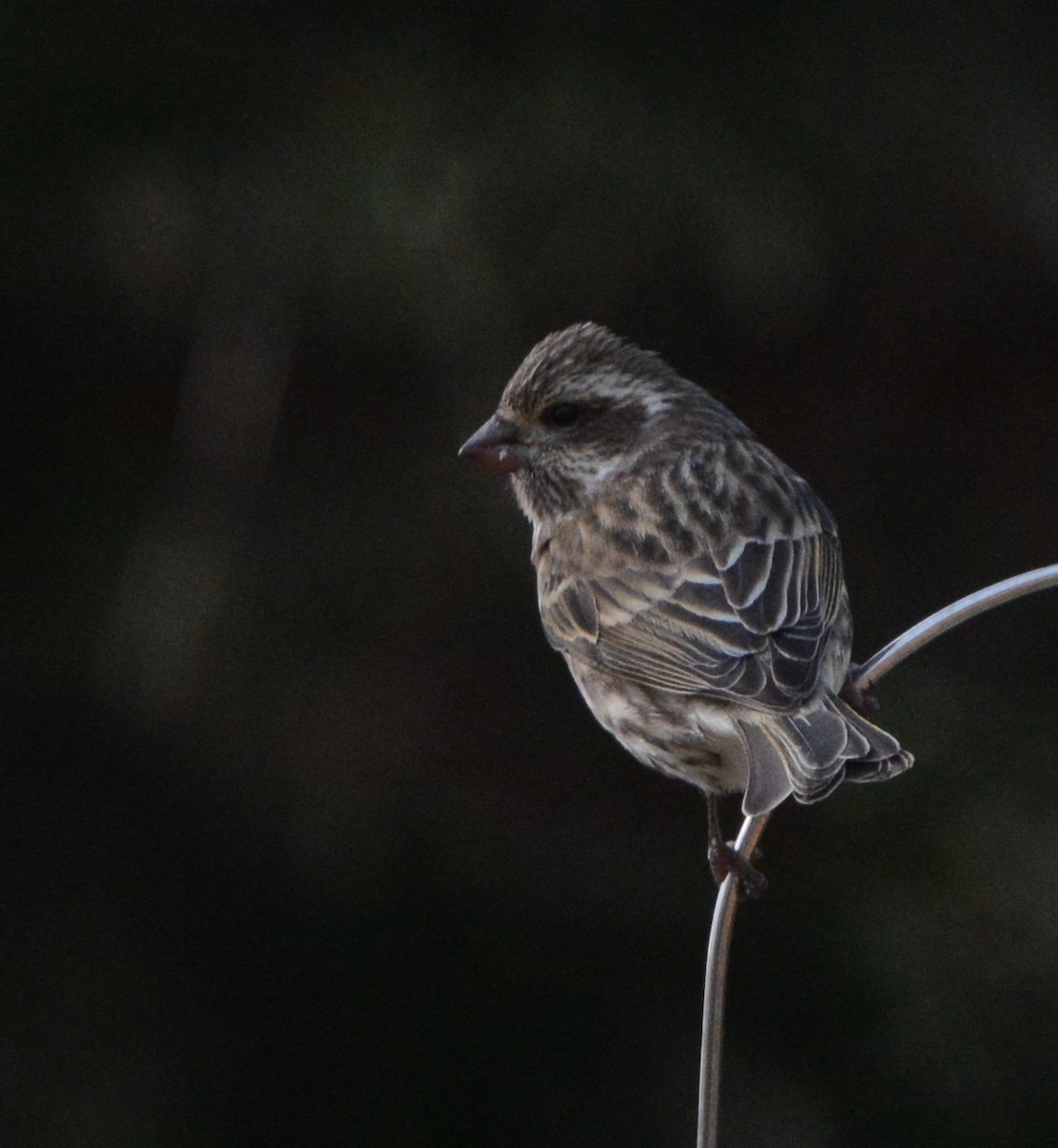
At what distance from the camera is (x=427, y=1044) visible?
7.77m

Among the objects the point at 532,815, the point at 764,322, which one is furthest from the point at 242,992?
the point at 764,322

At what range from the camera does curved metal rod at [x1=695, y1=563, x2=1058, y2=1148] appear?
325 cm

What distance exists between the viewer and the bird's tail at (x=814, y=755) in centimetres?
381

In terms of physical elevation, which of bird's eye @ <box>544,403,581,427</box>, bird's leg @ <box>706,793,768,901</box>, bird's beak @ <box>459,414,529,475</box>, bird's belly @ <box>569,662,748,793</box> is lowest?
bird's leg @ <box>706,793,768,901</box>

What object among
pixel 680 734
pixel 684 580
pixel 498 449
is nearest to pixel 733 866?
pixel 680 734

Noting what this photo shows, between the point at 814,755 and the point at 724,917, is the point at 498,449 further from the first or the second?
the point at 724,917

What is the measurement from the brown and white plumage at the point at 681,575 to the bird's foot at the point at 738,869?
0.19 metres

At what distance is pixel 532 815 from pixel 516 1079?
96 centimetres

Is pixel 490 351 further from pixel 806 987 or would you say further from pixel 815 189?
pixel 806 987

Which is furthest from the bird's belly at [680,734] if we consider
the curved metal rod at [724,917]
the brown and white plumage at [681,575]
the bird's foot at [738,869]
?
the curved metal rod at [724,917]

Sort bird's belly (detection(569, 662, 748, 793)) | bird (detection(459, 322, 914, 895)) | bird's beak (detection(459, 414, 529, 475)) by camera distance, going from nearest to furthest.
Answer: bird (detection(459, 322, 914, 895)) < bird's belly (detection(569, 662, 748, 793)) < bird's beak (detection(459, 414, 529, 475))

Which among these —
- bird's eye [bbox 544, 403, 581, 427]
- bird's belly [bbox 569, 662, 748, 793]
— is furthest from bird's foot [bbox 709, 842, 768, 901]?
bird's eye [bbox 544, 403, 581, 427]

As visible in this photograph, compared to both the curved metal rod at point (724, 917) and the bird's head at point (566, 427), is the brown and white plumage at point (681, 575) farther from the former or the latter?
the curved metal rod at point (724, 917)

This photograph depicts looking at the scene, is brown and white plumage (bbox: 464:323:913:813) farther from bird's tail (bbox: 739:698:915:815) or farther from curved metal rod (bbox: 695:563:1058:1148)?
curved metal rod (bbox: 695:563:1058:1148)
